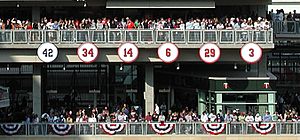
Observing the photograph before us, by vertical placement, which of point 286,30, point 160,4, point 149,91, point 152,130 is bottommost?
point 152,130

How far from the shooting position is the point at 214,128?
36.2 m

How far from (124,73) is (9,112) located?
9253mm

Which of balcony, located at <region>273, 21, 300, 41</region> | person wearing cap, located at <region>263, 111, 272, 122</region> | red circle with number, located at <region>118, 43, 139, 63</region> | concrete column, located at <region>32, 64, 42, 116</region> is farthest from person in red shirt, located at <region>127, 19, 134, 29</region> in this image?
balcony, located at <region>273, 21, 300, 41</region>

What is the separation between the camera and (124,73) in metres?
45.7

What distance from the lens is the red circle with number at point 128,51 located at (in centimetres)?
3728

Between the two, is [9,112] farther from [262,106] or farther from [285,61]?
[285,61]

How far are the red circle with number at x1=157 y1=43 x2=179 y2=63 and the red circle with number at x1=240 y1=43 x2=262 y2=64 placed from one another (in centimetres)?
359

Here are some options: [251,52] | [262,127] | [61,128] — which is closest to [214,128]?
[262,127]

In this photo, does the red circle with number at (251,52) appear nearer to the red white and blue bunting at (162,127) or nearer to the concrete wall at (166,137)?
the concrete wall at (166,137)

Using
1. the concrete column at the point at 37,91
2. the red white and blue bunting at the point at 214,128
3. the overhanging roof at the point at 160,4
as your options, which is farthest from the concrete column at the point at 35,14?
the red white and blue bunting at the point at 214,128

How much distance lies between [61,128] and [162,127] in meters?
5.29

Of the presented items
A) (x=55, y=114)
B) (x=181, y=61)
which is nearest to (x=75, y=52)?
(x=55, y=114)

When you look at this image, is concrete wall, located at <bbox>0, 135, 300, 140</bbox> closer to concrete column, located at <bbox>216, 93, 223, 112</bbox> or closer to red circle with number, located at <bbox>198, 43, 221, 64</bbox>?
concrete column, located at <bbox>216, 93, 223, 112</bbox>

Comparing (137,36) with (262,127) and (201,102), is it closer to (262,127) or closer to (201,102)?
(201,102)
